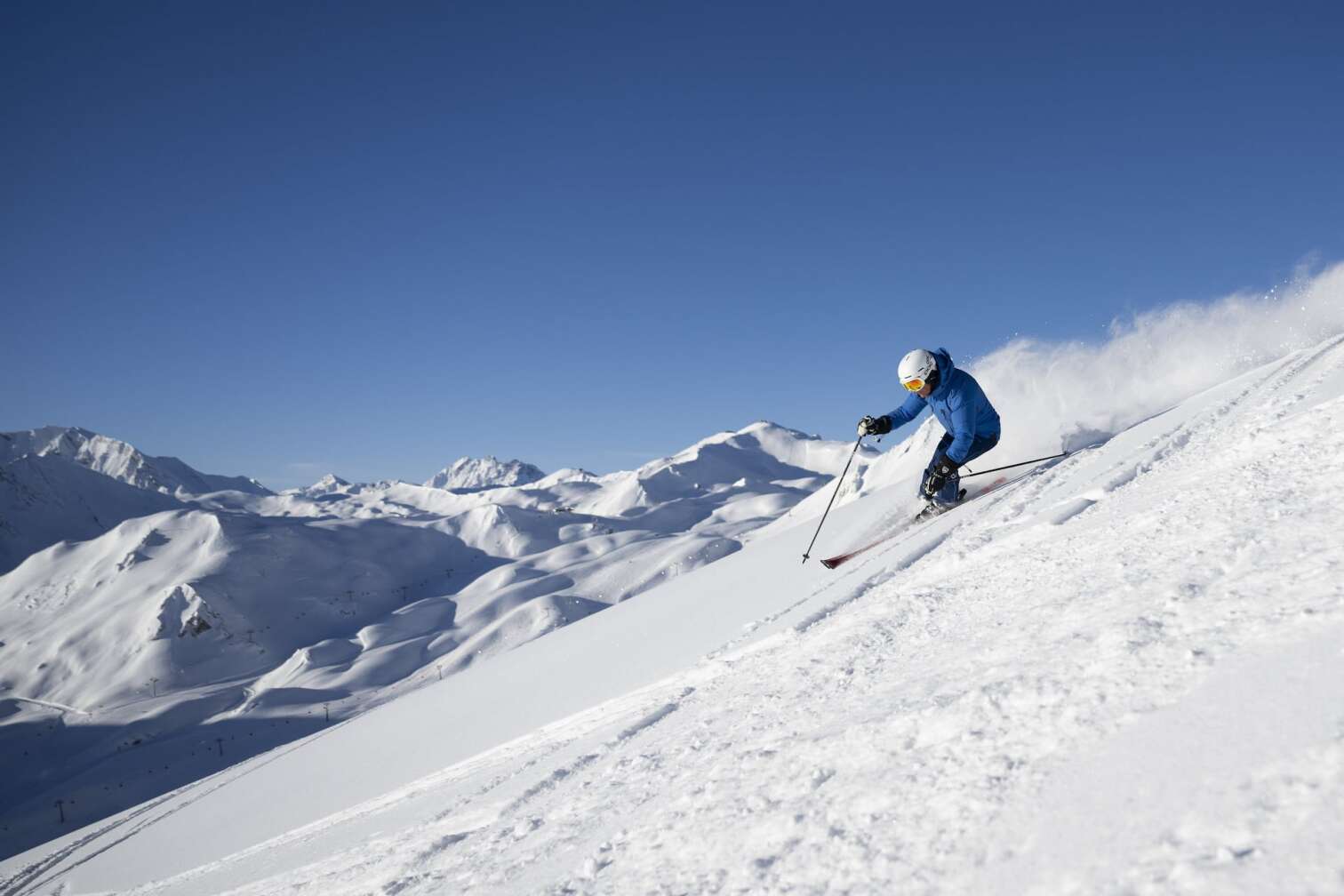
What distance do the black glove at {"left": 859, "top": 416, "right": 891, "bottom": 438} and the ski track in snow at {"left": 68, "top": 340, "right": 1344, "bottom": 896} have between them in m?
3.79

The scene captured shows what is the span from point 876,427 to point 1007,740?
7553 millimetres

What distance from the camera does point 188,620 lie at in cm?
14375

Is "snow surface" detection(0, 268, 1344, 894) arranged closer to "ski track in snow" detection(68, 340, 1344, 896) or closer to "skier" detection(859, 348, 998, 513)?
"ski track in snow" detection(68, 340, 1344, 896)

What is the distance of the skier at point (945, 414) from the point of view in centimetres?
940

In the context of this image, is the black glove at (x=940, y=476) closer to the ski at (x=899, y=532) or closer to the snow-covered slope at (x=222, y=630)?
the ski at (x=899, y=532)

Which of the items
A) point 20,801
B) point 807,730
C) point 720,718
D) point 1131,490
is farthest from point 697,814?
point 20,801

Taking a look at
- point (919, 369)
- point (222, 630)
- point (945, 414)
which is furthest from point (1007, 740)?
point (222, 630)

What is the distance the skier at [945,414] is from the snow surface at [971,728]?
1185 millimetres

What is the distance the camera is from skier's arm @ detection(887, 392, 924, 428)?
9.91m

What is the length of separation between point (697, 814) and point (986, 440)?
8.34 m

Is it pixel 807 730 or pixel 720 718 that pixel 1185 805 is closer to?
pixel 807 730

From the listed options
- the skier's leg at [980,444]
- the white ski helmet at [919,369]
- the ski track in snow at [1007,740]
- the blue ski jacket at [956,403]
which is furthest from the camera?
the skier's leg at [980,444]

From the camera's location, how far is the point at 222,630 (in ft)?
478

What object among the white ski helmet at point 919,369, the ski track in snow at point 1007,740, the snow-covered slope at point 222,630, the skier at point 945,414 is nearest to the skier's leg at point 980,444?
the skier at point 945,414
